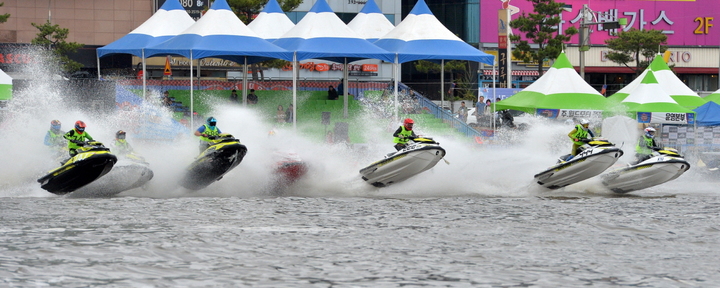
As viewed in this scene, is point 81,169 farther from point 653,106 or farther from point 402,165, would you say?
point 653,106

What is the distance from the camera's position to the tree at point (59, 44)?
42.4 meters

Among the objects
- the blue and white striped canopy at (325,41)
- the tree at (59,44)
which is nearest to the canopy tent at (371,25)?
the blue and white striped canopy at (325,41)

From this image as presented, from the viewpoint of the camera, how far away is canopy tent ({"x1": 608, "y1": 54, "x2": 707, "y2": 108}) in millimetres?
31094

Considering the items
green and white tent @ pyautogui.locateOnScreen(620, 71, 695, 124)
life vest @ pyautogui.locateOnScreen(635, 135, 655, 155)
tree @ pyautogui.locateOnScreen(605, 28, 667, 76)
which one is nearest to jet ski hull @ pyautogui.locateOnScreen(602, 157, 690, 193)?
life vest @ pyautogui.locateOnScreen(635, 135, 655, 155)

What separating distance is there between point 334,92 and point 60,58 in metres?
16.4

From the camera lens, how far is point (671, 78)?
32688 millimetres

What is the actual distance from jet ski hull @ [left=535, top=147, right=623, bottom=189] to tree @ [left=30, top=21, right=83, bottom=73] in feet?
90.8

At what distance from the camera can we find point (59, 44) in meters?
42.9

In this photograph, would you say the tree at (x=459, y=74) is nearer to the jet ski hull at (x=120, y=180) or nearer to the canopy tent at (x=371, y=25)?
the canopy tent at (x=371, y=25)

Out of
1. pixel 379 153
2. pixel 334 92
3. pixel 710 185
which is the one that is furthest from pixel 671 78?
pixel 379 153

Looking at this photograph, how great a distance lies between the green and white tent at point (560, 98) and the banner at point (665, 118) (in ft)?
4.43

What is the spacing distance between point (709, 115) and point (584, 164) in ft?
33.3

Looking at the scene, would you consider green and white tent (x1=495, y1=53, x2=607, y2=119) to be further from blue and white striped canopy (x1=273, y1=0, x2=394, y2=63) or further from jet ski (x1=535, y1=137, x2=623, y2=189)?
jet ski (x1=535, y1=137, x2=623, y2=189)

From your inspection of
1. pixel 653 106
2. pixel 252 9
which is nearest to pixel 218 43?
pixel 252 9
